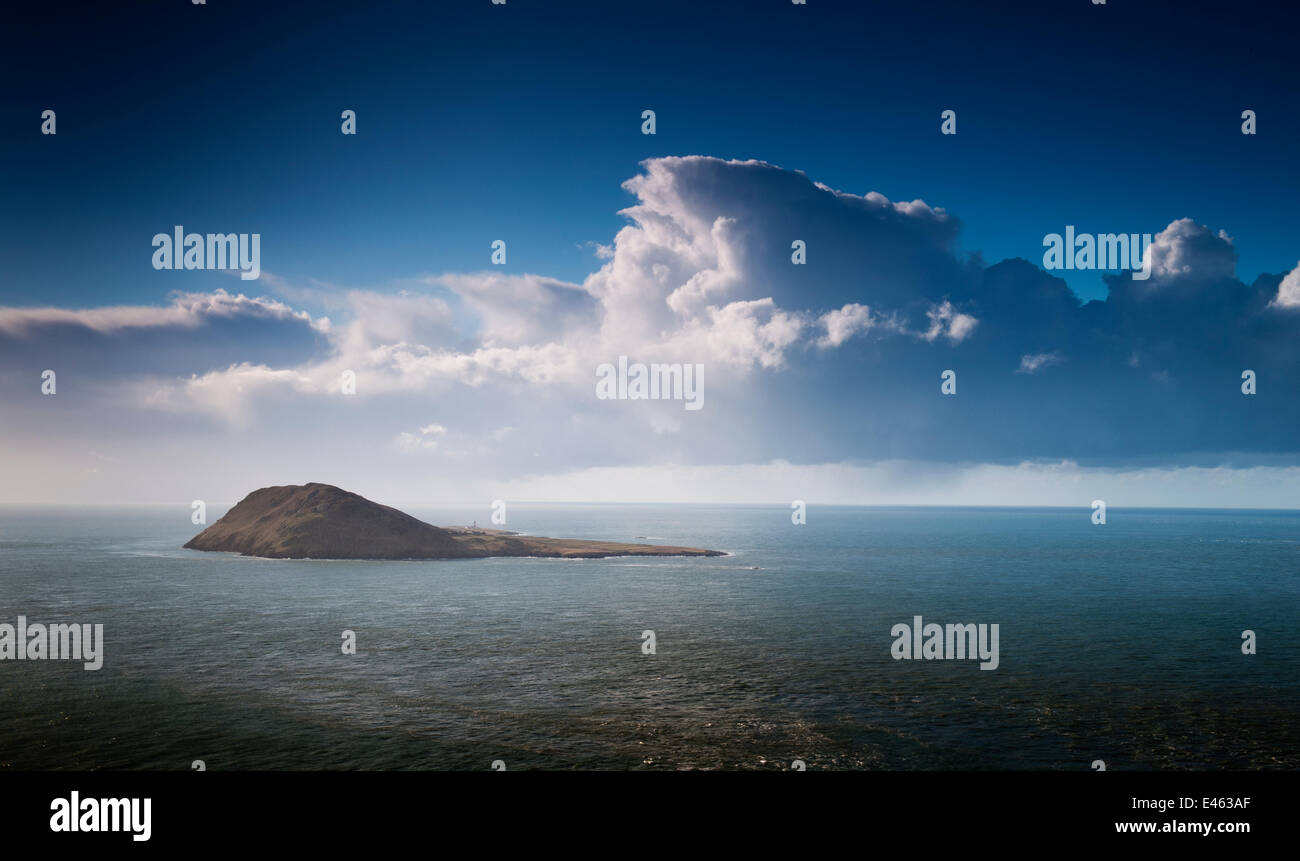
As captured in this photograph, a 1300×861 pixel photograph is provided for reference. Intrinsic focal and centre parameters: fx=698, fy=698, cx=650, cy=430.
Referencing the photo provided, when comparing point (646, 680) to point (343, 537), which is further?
point (343, 537)

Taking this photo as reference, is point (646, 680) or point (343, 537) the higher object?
point (343, 537)

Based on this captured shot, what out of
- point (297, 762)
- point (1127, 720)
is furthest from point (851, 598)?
point (297, 762)

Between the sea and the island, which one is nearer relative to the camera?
the sea
